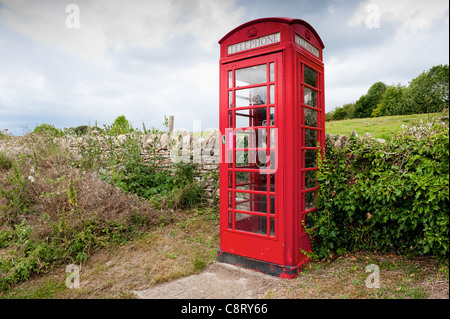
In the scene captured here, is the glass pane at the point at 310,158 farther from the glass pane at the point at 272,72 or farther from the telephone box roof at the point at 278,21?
the telephone box roof at the point at 278,21

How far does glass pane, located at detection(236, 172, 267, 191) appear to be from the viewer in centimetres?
393

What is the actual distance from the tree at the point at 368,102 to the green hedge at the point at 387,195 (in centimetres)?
2713

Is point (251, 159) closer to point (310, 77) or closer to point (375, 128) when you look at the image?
point (310, 77)

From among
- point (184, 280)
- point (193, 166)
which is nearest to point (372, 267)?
point (184, 280)

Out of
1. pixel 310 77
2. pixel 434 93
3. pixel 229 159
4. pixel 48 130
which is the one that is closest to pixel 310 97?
pixel 310 77

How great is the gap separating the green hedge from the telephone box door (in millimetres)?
760

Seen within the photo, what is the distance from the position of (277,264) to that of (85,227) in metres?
3.19

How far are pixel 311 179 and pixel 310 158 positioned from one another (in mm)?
301

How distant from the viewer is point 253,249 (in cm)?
402

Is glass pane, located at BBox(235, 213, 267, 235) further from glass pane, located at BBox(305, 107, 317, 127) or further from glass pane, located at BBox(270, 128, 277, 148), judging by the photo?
glass pane, located at BBox(305, 107, 317, 127)

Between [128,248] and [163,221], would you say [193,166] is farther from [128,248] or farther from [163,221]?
[128,248]
